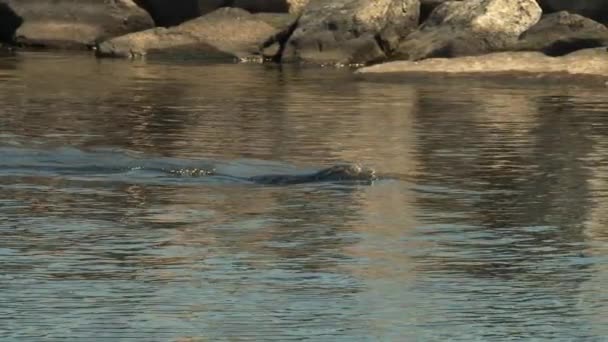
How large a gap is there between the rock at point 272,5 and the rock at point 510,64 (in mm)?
5091

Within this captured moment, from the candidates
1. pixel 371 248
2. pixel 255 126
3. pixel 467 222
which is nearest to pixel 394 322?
pixel 371 248

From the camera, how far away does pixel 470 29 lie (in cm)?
2833

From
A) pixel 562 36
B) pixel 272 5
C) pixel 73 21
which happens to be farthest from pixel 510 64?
pixel 73 21

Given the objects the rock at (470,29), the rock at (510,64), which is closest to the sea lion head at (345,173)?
the rock at (510,64)

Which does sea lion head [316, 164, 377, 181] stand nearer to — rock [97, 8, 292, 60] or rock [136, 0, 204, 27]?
rock [97, 8, 292, 60]

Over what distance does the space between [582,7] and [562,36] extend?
3.68m

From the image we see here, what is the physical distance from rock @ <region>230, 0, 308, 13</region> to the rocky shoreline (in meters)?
0.02

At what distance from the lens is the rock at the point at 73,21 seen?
32.3 meters

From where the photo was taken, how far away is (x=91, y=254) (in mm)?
10211

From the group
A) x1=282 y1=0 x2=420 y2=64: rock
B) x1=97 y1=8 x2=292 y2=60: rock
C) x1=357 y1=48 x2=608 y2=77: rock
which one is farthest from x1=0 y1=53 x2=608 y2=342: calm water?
x1=97 y1=8 x2=292 y2=60: rock

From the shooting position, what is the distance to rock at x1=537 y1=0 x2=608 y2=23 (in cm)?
3095

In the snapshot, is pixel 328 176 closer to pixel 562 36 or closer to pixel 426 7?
pixel 562 36

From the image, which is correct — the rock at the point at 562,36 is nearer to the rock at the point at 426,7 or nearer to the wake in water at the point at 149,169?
the rock at the point at 426,7

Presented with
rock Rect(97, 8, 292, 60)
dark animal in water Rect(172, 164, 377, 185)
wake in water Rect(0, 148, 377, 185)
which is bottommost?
rock Rect(97, 8, 292, 60)
